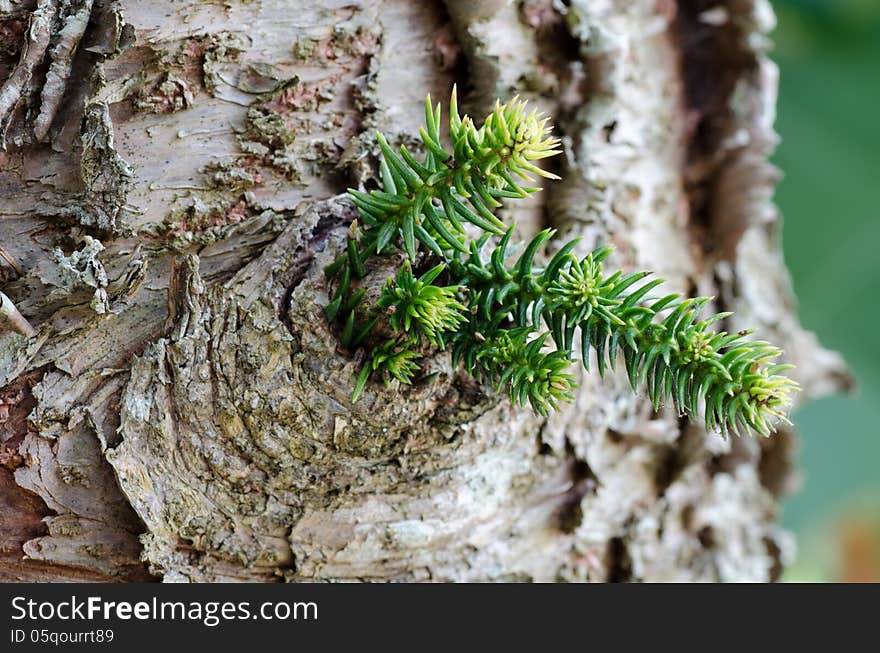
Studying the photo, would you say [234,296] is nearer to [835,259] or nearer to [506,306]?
[506,306]

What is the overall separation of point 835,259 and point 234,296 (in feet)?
6.15

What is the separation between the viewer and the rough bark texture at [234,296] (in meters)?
0.64

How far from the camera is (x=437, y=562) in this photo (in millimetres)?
760

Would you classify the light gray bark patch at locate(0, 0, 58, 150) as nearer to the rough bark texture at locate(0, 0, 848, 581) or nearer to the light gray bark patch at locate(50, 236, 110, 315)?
the rough bark texture at locate(0, 0, 848, 581)

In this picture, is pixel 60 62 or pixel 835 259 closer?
pixel 60 62

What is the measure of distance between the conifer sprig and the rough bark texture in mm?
51

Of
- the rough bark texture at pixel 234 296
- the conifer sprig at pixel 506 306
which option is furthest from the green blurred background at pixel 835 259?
the conifer sprig at pixel 506 306

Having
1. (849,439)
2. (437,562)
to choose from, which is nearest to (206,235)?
(437,562)

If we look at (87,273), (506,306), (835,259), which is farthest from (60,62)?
(835,259)

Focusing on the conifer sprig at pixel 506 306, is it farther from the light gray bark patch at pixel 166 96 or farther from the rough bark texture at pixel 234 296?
the light gray bark patch at pixel 166 96

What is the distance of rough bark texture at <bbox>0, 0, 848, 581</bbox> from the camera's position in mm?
644

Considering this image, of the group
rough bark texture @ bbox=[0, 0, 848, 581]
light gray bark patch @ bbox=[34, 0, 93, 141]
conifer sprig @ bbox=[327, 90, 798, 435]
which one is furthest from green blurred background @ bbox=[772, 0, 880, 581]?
light gray bark patch @ bbox=[34, 0, 93, 141]

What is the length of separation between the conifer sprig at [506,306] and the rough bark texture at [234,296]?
0.05m

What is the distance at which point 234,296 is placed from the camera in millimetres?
649
